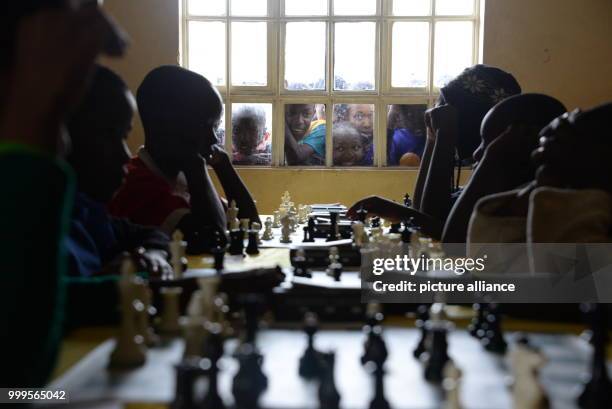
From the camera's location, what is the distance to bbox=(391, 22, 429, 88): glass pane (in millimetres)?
6695

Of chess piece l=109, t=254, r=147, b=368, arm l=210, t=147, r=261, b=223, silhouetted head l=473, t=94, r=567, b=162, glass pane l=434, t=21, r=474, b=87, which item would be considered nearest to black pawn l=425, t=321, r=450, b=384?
chess piece l=109, t=254, r=147, b=368

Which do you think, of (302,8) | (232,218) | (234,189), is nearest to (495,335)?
(232,218)

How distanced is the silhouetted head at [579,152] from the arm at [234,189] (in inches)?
87.8

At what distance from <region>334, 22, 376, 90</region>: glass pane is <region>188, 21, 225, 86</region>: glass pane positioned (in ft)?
3.74

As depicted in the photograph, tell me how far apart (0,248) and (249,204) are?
3.04m

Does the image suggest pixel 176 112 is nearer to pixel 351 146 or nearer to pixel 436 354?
pixel 436 354

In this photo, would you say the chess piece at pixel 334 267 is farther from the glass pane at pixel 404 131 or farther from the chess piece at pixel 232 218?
the glass pane at pixel 404 131

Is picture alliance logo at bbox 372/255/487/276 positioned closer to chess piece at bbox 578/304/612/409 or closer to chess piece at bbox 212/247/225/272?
chess piece at bbox 212/247/225/272

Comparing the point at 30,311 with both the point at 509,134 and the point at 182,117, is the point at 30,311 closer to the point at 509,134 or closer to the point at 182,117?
the point at 509,134

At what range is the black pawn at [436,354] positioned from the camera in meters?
1.16

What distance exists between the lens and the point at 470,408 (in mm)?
1008

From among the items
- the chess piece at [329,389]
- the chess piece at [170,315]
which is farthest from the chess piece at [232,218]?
the chess piece at [329,389]

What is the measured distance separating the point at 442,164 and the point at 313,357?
2.12 m

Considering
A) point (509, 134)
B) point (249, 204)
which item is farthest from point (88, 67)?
point (249, 204)
